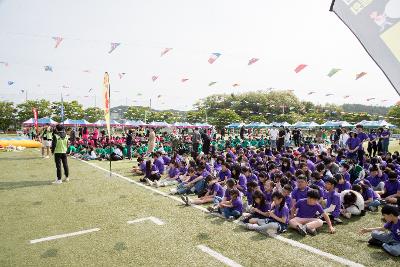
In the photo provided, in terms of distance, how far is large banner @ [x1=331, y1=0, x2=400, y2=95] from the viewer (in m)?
1.85

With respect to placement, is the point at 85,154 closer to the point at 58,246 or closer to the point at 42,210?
the point at 42,210

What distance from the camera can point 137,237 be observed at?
545cm

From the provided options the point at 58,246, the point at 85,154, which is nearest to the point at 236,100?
the point at 85,154

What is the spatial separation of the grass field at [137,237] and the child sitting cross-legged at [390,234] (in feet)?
0.48

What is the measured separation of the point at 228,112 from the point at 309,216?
57.7 m

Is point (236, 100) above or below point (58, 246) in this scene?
above

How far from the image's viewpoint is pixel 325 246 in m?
4.95

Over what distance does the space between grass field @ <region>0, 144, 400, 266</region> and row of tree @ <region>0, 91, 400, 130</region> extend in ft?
152

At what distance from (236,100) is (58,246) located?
260 feet

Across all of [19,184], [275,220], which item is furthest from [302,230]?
[19,184]

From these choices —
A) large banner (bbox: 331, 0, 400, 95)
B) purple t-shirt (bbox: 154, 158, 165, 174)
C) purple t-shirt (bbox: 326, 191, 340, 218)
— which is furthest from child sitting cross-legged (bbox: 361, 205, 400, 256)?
purple t-shirt (bbox: 154, 158, 165, 174)

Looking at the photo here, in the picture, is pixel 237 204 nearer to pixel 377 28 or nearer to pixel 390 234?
pixel 390 234

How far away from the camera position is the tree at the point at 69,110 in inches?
2441

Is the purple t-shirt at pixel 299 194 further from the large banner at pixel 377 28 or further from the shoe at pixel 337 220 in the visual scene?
the large banner at pixel 377 28
